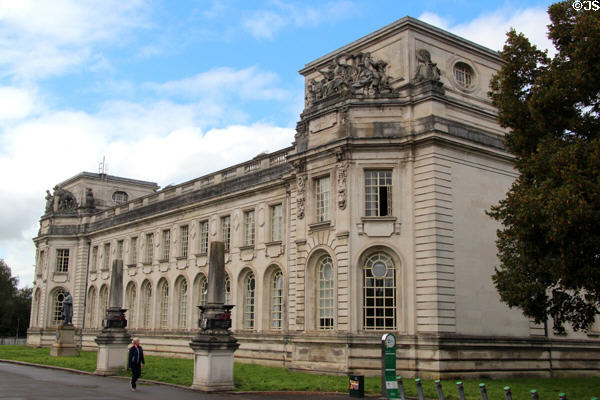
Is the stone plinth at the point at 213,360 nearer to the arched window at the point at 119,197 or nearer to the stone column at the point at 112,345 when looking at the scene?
the stone column at the point at 112,345

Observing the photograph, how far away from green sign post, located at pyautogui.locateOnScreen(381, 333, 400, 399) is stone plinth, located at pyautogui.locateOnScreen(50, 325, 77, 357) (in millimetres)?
27521

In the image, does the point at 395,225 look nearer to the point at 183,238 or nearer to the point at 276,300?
the point at 276,300

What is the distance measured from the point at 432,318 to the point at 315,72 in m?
15.9

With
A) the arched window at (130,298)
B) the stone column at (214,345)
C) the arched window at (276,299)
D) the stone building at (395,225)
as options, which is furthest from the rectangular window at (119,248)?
the stone column at (214,345)

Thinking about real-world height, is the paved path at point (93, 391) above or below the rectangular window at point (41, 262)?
below

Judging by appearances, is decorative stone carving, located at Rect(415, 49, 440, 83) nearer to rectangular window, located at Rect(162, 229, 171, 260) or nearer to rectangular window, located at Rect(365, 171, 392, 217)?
rectangular window, located at Rect(365, 171, 392, 217)

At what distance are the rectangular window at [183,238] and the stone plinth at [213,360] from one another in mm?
23736

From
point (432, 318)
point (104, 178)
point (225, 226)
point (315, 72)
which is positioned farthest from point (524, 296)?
point (104, 178)

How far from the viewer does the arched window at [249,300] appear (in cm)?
Result: 3969

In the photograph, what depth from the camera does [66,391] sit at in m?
21.6

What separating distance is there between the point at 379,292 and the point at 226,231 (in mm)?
16108

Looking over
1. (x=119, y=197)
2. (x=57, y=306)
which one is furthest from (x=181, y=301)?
(x=119, y=197)

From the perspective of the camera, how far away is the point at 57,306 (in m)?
59.8

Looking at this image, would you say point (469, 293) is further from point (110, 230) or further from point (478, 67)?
point (110, 230)
